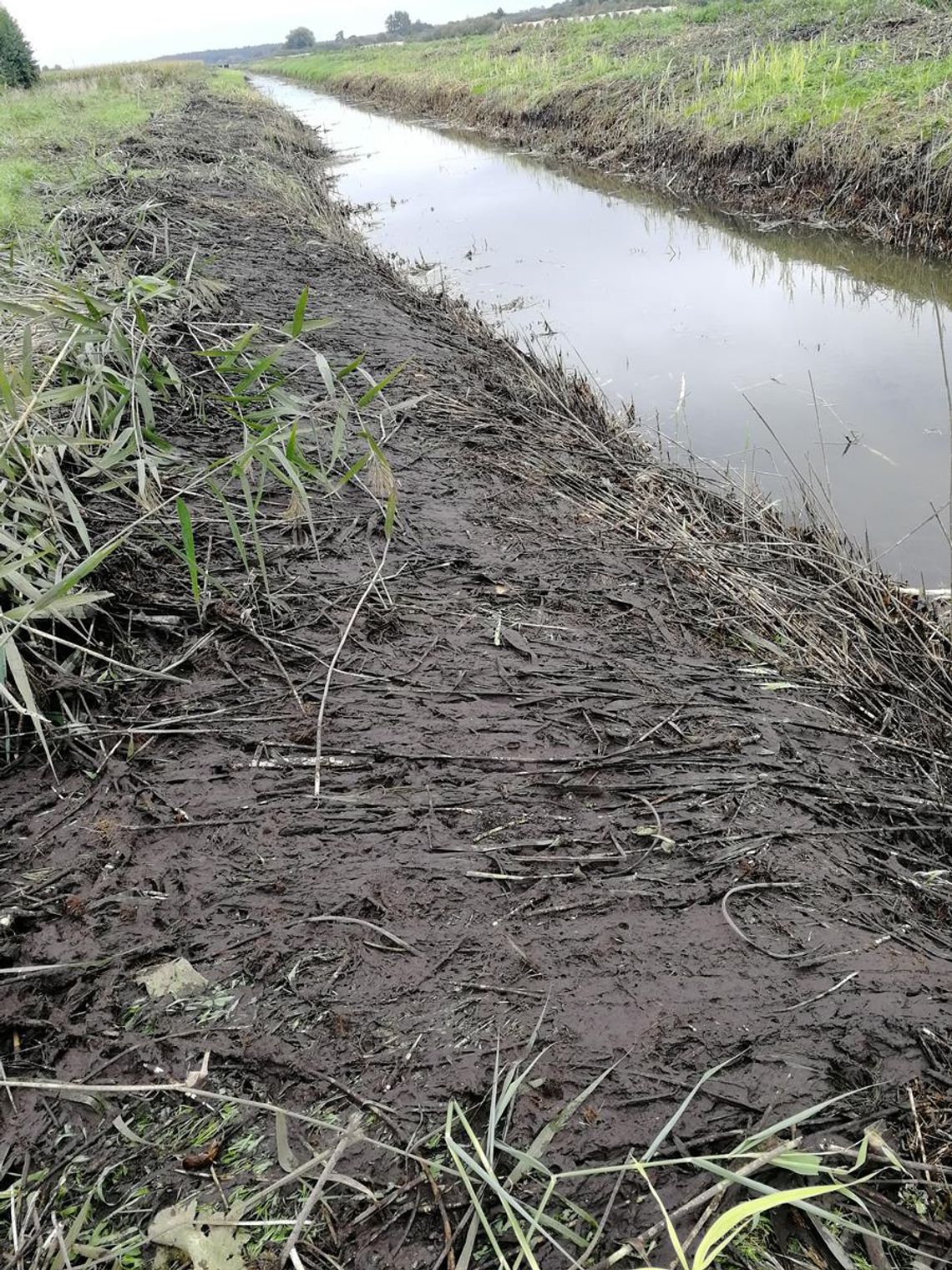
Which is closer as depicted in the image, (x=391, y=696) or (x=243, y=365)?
(x=391, y=696)

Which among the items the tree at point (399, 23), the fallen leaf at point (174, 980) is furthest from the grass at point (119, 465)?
the tree at point (399, 23)

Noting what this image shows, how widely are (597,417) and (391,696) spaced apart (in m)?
2.69

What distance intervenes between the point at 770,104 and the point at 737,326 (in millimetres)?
5204

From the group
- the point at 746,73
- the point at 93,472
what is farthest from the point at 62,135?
the point at 93,472

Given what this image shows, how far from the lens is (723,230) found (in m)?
8.20

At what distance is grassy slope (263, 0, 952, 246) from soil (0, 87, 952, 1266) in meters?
6.45

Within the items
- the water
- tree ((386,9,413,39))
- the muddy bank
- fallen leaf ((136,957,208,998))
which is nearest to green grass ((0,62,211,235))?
the water

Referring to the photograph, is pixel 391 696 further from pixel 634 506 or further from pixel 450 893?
pixel 634 506

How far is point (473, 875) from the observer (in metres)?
1.63

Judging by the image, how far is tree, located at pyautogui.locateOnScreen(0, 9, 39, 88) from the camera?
3284 centimetres

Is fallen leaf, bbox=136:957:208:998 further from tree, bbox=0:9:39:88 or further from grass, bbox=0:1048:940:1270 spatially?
tree, bbox=0:9:39:88

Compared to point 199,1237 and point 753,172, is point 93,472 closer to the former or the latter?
point 199,1237

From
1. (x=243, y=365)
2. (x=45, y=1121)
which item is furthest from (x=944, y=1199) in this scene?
(x=243, y=365)

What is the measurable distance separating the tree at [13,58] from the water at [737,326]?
33.3 metres
